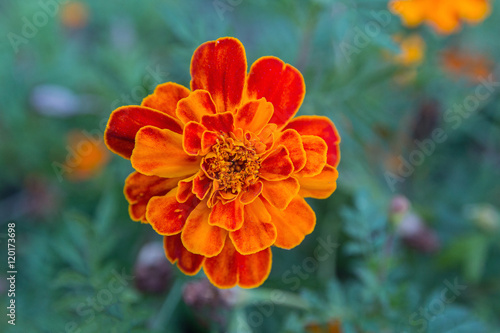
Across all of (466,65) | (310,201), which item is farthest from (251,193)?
(466,65)

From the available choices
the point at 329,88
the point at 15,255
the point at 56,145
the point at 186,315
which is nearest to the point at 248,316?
the point at 186,315

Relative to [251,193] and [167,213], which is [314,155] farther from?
[167,213]

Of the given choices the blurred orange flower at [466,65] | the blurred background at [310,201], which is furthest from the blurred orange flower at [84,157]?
the blurred orange flower at [466,65]

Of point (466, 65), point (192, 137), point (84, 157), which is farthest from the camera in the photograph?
point (466, 65)

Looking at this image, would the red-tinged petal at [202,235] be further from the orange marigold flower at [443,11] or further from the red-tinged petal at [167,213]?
the orange marigold flower at [443,11]

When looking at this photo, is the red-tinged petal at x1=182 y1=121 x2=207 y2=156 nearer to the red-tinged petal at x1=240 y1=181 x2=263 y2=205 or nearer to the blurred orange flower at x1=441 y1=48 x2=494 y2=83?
the red-tinged petal at x1=240 y1=181 x2=263 y2=205

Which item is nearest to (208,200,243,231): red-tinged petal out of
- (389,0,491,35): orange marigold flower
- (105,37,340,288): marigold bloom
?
(105,37,340,288): marigold bloom
